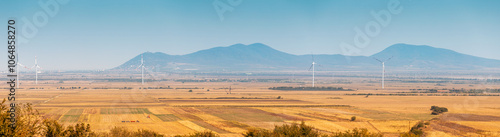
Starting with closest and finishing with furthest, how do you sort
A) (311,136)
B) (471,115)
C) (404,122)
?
(311,136) → (404,122) → (471,115)

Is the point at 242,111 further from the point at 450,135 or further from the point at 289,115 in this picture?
the point at 450,135

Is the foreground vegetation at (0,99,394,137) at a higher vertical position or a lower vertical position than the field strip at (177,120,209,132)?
higher

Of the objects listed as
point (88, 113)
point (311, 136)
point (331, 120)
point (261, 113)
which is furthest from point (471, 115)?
point (88, 113)

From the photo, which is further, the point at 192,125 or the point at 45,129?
the point at 192,125

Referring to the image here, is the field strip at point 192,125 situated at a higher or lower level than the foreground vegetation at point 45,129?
lower

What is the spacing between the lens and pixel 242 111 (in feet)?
293

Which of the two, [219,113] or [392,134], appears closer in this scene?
[392,134]

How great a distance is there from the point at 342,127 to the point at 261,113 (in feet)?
76.8

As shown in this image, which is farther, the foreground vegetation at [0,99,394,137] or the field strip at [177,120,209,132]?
the field strip at [177,120,209,132]

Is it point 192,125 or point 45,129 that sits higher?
point 45,129

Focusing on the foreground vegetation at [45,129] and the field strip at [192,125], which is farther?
the field strip at [192,125]

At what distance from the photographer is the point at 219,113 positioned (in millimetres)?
84562

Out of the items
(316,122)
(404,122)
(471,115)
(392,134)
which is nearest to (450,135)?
(392,134)

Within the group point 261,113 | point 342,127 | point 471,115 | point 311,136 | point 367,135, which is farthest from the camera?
point 261,113
